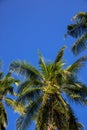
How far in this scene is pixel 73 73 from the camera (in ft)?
101

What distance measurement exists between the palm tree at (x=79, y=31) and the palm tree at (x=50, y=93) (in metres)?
1.32

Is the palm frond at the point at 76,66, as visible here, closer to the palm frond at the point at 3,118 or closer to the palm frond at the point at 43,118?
the palm frond at the point at 43,118

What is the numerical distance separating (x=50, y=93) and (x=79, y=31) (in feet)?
21.6

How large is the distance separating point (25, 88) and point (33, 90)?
0.87 meters

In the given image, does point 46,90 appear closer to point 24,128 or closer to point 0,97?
point 24,128

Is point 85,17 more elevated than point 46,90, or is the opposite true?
point 85,17

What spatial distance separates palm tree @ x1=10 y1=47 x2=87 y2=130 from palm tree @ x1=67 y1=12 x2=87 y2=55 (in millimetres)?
1321

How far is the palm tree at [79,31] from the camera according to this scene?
103 ft

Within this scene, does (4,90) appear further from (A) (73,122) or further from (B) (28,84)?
(A) (73,122)

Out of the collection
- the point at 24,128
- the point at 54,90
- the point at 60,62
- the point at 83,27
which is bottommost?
the point at 24,128

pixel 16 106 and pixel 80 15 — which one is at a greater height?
pixel 80 15

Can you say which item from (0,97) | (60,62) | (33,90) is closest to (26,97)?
(33,90)

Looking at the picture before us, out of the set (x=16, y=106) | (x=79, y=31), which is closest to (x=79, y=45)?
(x=79, y=31)

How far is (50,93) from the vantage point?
29.4m
